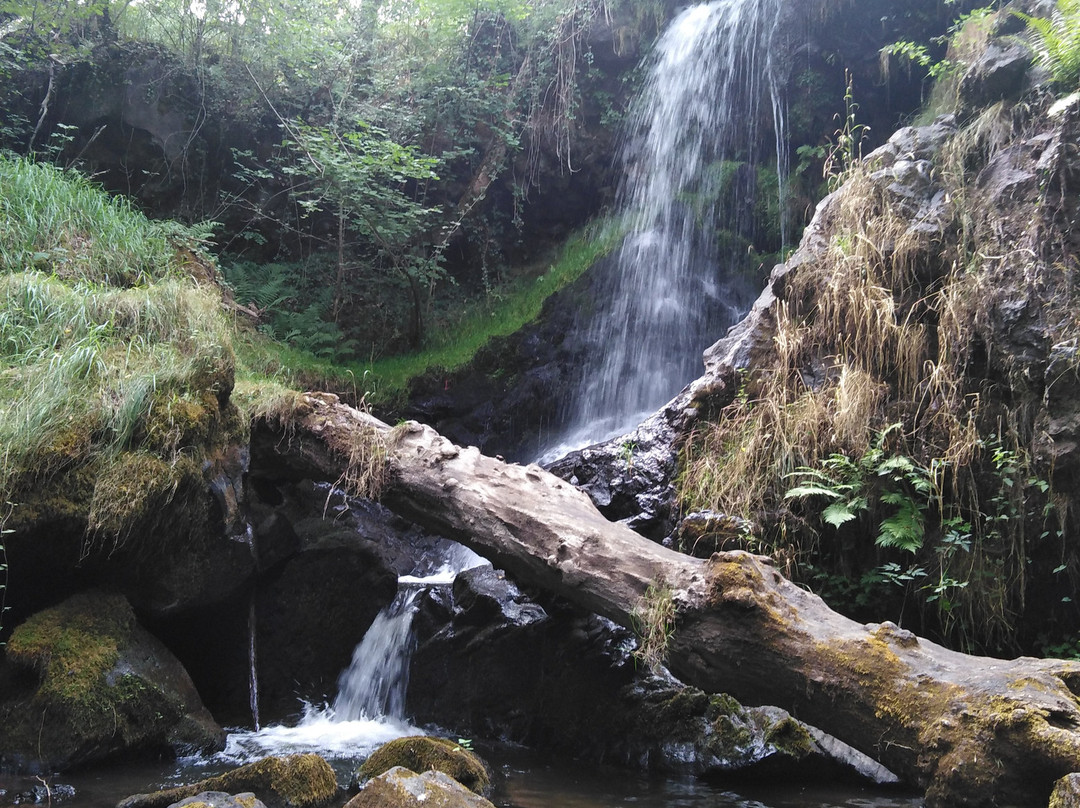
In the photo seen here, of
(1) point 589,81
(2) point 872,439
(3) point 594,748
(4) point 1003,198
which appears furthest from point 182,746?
(1) point 589,81

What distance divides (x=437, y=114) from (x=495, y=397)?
4448 millimetres

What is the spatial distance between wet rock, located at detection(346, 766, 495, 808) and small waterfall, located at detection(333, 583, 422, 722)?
236cm

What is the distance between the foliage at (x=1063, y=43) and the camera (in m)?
5.00

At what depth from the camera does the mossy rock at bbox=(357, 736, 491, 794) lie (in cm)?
380

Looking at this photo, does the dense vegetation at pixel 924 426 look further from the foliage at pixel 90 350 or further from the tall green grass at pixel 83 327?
the tall green grass at pixel 83 327

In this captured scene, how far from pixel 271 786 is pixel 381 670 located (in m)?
2.14

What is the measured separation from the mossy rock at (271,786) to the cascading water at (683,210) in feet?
17.0

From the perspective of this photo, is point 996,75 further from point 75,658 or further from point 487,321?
point 75,658

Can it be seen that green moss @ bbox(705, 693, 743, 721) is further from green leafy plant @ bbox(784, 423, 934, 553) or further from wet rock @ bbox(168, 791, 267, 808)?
wet rock @ bbox(168, 791, 267, 808)

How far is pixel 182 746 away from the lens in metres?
4.41

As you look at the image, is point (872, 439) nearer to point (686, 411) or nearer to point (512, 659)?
point (686, 411)

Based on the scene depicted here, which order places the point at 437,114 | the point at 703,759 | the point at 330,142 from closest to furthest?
the point at 703,759, the point at 330,142, the point at 437,114

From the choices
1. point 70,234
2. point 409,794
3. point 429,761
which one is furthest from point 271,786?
point 70,234

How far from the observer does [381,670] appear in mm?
5672
